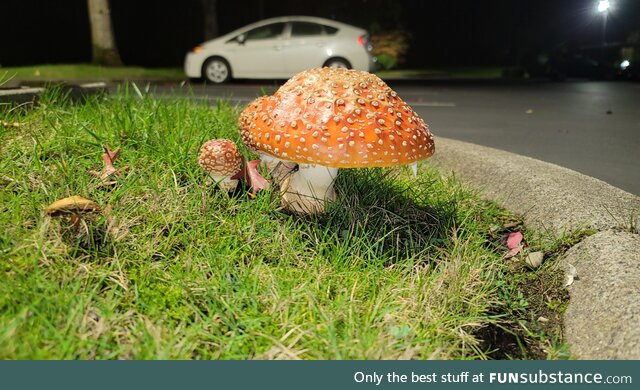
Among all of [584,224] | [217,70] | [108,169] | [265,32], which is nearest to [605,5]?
[265,32]

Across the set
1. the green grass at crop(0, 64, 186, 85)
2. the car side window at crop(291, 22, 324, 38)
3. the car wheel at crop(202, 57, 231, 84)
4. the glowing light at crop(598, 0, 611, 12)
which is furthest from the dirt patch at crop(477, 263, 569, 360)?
the glowing light at crop(598, 0, 611, 12)

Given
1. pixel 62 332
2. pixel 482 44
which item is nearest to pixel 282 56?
pixel 62 332

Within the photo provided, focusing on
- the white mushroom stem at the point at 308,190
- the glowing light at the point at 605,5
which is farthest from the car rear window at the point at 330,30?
the glowing light at the point at 605,5

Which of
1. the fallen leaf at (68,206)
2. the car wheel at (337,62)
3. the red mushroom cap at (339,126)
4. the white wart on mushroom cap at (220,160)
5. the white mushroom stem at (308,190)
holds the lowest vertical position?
the white mushroom stem at (308,190)

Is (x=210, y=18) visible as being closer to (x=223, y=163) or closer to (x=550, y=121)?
(x=550, y=121)

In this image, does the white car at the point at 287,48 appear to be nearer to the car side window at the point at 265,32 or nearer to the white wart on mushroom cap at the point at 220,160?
the car side window at the point at 265,32

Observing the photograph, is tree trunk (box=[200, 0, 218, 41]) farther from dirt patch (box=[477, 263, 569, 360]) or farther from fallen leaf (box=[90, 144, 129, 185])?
dirt patch (box=[477, 263, 569, 360])
